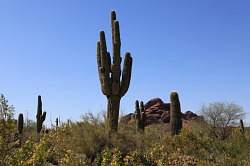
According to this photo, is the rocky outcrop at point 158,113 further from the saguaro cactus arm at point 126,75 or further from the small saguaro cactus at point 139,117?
the saguaro cactus arm at point 126,75

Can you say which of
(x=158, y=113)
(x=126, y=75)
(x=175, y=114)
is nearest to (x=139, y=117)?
(x=175, y=114)

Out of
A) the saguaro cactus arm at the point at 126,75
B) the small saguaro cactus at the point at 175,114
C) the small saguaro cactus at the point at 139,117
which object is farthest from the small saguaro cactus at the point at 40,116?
the saguaro cactus arm at the point at 126,75

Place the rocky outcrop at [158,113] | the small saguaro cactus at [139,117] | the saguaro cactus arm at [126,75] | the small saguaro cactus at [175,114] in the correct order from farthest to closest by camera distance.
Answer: the rocky outcrop at [158,113]
the small saguaro cactus at [139,117]
the small saguaro cactus at [175,114]
the saguaro cactus arm at [126,75]

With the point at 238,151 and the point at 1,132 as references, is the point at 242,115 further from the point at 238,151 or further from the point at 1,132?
the point at 1,132

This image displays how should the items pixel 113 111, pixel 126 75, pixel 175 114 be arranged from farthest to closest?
pixel 175 114
pixel 126 75
pixel 113 111

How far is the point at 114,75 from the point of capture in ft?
62.4

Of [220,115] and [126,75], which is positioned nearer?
[126,75]

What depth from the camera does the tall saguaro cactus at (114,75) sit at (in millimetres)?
18859

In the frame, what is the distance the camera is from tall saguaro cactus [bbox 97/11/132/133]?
61.9ft

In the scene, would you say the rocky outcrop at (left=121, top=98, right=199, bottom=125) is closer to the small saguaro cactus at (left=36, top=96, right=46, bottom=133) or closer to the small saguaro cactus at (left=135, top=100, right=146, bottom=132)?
the small saguaro cactus at (left=135, top=100, right=146, bottom=132)

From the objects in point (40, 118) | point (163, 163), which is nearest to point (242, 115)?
point (40, 118)

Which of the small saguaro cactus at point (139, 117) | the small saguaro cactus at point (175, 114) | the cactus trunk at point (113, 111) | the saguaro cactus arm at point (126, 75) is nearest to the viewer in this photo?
the cactus trunk at point (113, 111)

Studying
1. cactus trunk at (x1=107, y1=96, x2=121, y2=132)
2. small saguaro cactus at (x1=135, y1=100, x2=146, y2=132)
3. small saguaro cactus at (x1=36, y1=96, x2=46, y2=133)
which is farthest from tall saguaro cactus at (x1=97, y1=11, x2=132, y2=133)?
small saguaro cactus at (x1=36, y1=96, x2=46, y2=133)

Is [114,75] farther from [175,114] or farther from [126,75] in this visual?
[175,114]
